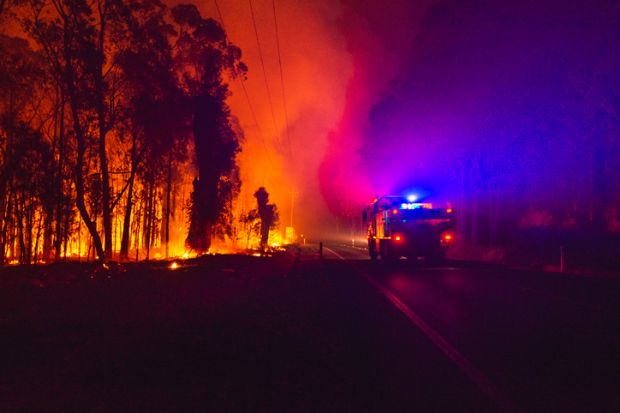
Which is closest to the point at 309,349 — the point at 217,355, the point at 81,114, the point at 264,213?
the point at 217,355

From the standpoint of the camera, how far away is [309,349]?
8.28 meters

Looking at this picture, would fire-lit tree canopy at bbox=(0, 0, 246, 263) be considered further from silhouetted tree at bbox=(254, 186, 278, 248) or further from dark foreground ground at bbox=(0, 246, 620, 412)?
silhouetted tree at bbox=(254, 186, 278, 248)

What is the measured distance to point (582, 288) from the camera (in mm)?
16719

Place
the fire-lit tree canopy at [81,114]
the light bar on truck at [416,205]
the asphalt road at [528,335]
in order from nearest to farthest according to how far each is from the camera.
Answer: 1. the asphalt road at [528,335]
2. the fire-lit tree canopy at [81,114]
3. the light bar on truck at [416,205]

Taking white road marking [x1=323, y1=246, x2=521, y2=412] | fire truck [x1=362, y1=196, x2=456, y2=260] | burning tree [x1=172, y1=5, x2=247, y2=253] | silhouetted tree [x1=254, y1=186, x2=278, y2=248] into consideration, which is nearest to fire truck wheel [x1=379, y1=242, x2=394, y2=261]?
fire truck [x1=362, y1=196, x2=456, y2=260]

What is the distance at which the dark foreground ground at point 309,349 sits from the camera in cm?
586

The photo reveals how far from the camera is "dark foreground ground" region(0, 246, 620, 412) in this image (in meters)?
5.86

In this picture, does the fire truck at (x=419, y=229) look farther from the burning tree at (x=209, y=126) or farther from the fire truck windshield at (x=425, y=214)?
the burning tree at (x=209, y=126)

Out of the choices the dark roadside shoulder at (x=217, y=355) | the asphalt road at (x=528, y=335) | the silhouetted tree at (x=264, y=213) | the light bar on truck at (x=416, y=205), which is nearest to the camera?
the dark roadside shoulder at (x=217, y=355)

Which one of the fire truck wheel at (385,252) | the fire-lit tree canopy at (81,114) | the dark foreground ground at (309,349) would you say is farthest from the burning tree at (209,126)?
the dark foreground ground at (309,349)

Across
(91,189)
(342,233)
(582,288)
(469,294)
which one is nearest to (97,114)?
(91,189)

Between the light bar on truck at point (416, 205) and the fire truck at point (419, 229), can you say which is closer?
the fire truck at point (419, 229)

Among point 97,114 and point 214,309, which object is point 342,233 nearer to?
point 97,114

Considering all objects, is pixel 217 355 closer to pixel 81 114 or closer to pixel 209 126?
pixel 81 114
